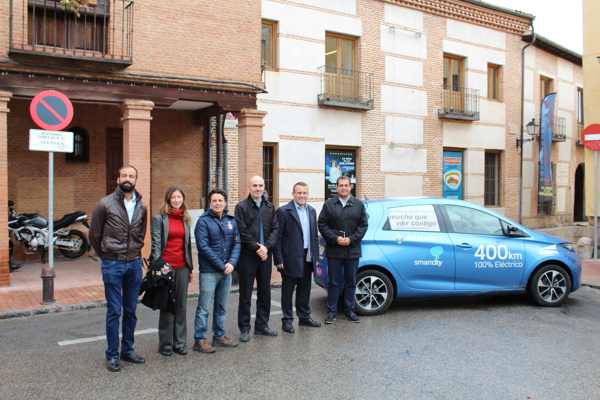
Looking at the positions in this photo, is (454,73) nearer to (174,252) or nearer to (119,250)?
(174,252)

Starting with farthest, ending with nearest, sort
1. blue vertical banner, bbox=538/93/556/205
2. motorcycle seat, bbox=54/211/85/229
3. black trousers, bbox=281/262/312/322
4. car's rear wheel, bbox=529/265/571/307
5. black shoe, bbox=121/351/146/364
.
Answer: blue vertical banner, bbox=538/93/556/205, motorcycle seat, bbox=54/211/85/229, car's rear wheel, bbox=529/265/571/307, black trousers, bbox=281/262/312/322, black shoe, bbox=121/351/146/364

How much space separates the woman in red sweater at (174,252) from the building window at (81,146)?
8616 mm

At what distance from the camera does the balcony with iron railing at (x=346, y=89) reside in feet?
54.2

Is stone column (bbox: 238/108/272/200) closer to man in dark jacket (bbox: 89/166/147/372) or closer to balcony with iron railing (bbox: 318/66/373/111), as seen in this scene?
balcony with iron railing (bbox: 318/66/373/111)

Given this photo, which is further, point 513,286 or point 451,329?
point 513,286

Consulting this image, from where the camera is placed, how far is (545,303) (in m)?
8.40

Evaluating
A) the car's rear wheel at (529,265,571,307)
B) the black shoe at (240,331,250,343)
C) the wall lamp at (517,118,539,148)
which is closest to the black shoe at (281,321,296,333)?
the black shoe at (240,331,250,343)

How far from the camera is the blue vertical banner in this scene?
71.7 feet

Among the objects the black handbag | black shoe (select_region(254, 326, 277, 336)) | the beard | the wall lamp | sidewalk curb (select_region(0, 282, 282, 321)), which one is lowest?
sidewalk curb (select_region(0, 282, 282, 321))

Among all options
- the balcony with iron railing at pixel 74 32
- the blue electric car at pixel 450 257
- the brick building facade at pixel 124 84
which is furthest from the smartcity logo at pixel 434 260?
the balcony with iron railing at pixel 74 32

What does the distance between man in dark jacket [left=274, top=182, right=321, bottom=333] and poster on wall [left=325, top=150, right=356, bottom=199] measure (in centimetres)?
980

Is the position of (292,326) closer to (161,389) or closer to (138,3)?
(161,389)

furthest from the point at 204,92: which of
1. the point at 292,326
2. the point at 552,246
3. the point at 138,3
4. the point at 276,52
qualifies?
the point at 552,246

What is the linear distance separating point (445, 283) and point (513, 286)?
1046 mm
